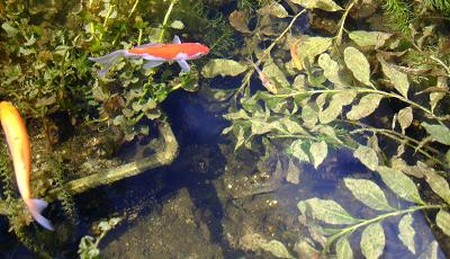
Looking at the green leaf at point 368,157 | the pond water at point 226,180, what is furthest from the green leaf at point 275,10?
the green leaf at point 368,157

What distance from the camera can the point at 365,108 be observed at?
2852 millimetres

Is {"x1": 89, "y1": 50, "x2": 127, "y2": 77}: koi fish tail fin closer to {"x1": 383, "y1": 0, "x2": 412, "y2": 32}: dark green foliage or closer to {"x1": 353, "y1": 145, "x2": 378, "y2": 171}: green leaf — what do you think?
{"x1": 353, "y1": 145, "x2": 378, "y2": 171}: green leaf

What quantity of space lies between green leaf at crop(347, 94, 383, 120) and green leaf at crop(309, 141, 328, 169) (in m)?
0.23

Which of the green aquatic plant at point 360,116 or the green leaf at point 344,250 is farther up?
the green aquatic plant at point 360,116

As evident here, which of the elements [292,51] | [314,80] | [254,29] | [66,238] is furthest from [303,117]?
[66,238]

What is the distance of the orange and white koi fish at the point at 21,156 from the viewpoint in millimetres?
2297

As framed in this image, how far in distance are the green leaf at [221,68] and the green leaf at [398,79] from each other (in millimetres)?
983

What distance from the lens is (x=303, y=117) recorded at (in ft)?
9.89

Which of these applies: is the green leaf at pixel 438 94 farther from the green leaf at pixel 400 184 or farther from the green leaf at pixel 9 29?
the green leaf at pixel 9 29

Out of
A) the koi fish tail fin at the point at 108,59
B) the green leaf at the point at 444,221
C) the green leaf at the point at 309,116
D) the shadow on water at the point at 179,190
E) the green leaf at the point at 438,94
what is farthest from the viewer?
the shadow on water at the point at 179,190

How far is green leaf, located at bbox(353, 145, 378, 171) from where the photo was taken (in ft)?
8.56

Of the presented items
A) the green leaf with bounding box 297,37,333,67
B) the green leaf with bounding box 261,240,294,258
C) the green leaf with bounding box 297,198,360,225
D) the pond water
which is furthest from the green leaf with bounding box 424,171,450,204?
the green leaf with bounding box 297,37,333,67

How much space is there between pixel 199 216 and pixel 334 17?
1986 millimetres

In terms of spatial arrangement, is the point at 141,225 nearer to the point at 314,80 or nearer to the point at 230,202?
the point at 230,202
